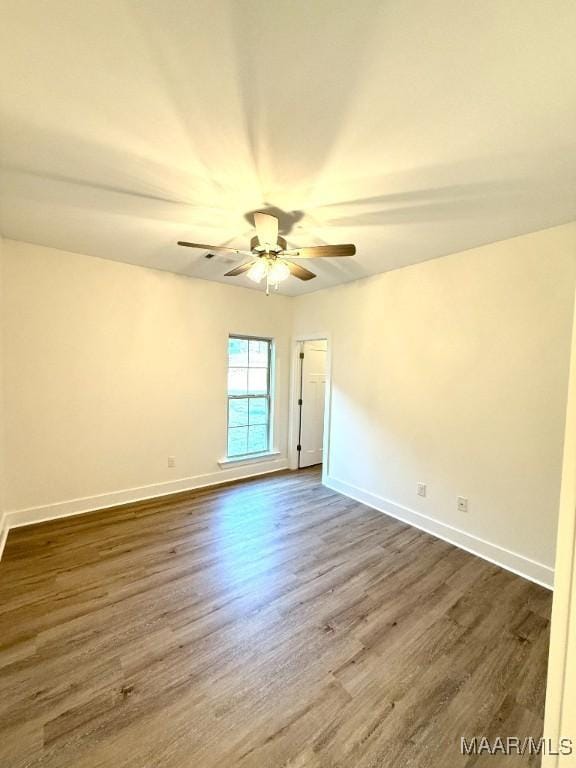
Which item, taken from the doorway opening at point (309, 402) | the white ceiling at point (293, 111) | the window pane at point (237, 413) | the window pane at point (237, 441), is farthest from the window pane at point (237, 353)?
the white ceiling at point (293, 111)

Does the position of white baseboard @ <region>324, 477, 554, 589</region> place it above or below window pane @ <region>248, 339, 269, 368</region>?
below

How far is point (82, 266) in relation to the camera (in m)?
2.96

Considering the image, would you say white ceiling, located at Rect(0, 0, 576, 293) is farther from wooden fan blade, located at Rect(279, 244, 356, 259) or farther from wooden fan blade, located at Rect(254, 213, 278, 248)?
wooden fan blade, located at Rect(279, 244, 356, 259)

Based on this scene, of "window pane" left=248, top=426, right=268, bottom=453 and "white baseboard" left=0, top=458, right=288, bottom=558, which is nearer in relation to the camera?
"white baseboard" left=0, top=458, right=288, bottom=558

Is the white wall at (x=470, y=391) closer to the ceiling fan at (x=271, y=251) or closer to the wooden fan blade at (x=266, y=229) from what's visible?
the ceiling fan at (x=271, y=251)

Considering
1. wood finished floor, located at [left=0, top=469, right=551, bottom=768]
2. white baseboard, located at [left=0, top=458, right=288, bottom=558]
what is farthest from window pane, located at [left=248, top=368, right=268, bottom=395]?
wood finished floor, located at [left=0, top=469, right=551, bottom=768]

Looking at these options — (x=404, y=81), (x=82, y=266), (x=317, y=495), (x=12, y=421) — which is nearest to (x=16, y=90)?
(x=404, y=81)

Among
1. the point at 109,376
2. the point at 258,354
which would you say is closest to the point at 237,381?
the point at 258,354

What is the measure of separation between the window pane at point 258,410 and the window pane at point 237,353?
54cm

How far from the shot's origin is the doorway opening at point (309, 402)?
4.49 meters

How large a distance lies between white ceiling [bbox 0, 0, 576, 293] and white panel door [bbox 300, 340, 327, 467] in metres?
2.45

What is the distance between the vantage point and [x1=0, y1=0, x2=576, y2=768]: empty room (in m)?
1.06

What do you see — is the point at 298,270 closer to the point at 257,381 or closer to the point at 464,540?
the point at 257,381

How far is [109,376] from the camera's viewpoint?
317 centimetres
